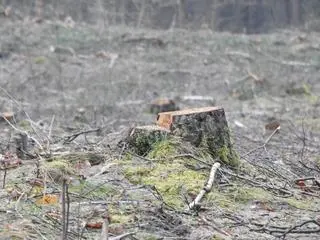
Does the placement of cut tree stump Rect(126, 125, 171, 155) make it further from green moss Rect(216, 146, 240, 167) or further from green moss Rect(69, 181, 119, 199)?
green moss Rect(69, 181, 119, 199)

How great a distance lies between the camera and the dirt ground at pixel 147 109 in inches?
185

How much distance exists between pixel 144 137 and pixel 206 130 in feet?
1.62

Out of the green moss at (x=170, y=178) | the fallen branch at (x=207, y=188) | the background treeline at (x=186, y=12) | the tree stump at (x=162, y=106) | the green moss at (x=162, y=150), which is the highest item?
the green moss at (x=162, y=150)

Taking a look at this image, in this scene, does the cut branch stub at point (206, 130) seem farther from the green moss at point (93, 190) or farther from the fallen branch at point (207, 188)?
the green moss at point (93, 190)

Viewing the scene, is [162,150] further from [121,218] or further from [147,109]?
[147,109]

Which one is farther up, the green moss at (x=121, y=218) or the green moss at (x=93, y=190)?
the green moss at (x=121, y=218)

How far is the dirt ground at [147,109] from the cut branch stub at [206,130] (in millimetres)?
256

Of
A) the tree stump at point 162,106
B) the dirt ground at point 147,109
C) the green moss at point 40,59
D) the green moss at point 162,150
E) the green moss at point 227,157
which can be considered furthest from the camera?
the green moss at point 40,59

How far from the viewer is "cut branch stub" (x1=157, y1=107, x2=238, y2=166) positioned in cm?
620

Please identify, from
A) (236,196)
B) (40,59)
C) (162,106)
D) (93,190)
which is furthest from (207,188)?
(40,59)

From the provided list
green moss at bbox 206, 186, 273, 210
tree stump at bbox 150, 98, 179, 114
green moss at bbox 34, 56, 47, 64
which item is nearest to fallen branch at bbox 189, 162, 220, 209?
green moss at bbox 206, 186, 273, 210

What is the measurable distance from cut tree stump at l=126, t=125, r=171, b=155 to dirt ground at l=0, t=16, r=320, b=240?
0.14m

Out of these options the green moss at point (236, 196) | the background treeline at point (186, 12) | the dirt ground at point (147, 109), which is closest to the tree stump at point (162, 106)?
the dirt ground at point (147, 109)

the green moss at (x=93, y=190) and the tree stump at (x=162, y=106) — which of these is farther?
the tree stump at (x=162, y=106)
